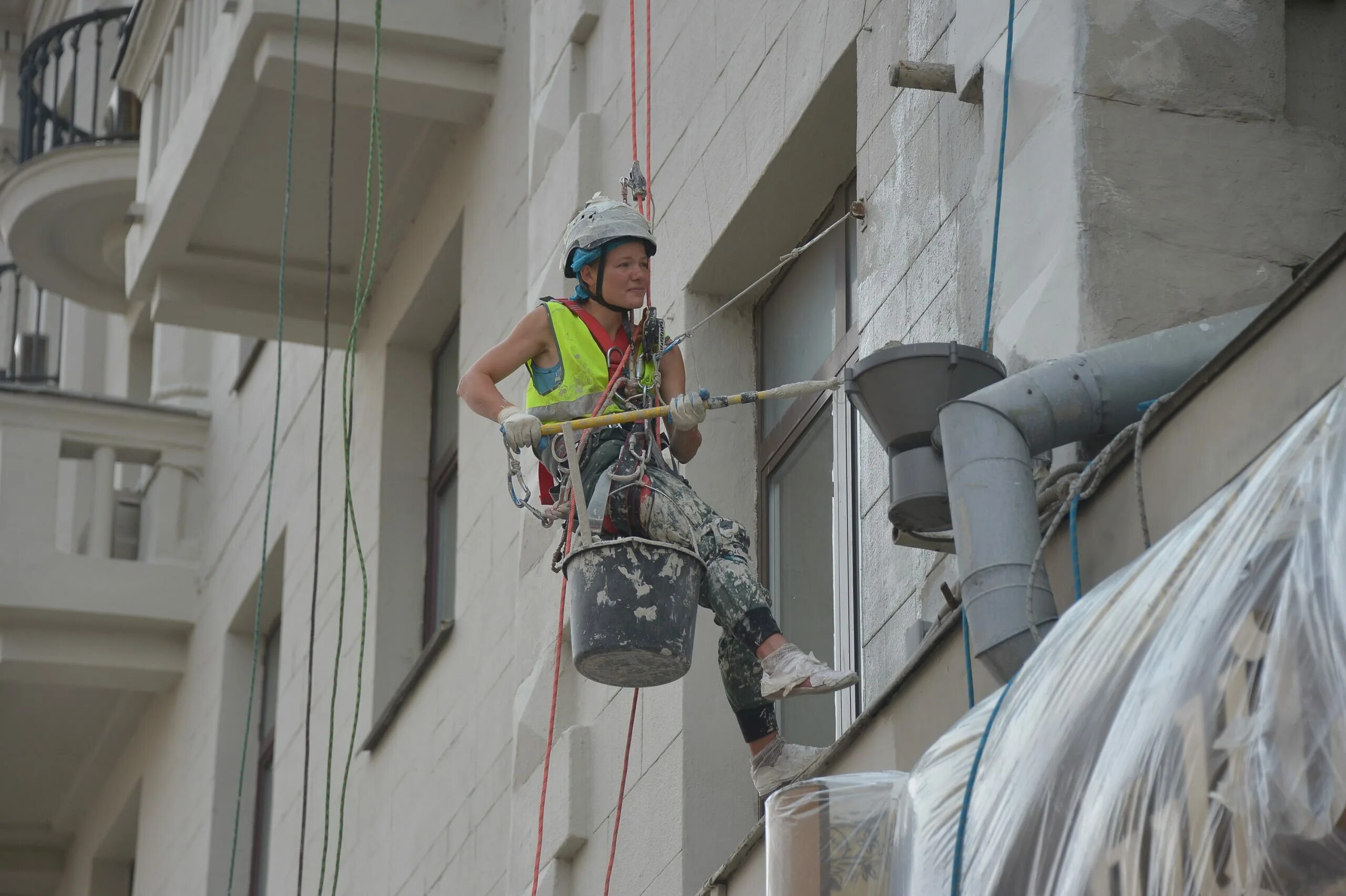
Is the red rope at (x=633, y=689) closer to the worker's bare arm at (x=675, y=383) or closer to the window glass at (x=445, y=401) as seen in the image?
the worker's bare arm at (x=675, y=383)

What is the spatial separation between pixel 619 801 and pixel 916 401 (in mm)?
3248

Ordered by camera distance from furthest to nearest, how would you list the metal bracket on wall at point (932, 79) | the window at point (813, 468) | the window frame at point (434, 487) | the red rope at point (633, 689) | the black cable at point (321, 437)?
1. the window frame at point (434, 487)
2. the black cable at point (321, 437)
3. the window at point (813, 468)
4. the red rope at point (633, 689)
5. the metal bracket on wall at point (932, 79)

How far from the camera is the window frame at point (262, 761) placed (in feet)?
54.0

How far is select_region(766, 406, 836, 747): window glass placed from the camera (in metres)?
9.30

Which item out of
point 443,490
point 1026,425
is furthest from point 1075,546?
point 443,490

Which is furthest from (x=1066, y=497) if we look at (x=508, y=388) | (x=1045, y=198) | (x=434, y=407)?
(x=434, y=407)

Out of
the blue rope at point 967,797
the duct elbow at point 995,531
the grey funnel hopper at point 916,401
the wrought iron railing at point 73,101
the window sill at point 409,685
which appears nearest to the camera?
the blue rope at point 967,797

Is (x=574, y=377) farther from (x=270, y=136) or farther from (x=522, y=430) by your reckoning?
(x=270, y=136)

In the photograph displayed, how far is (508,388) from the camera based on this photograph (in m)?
12.2

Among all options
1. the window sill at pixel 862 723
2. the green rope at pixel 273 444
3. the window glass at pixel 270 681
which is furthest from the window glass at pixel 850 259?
the window glass at pixel 270 681

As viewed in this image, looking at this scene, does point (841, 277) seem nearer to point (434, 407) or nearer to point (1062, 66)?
point (1062, 66)

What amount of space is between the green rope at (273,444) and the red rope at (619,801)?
4.03m

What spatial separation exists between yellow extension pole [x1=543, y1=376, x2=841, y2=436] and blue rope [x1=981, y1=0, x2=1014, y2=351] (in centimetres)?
45

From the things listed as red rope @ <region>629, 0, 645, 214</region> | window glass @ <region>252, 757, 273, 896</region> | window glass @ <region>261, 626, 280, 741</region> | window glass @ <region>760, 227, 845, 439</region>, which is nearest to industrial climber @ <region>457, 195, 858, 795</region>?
window glass @ <region>760, 227, 845, 439</region>
